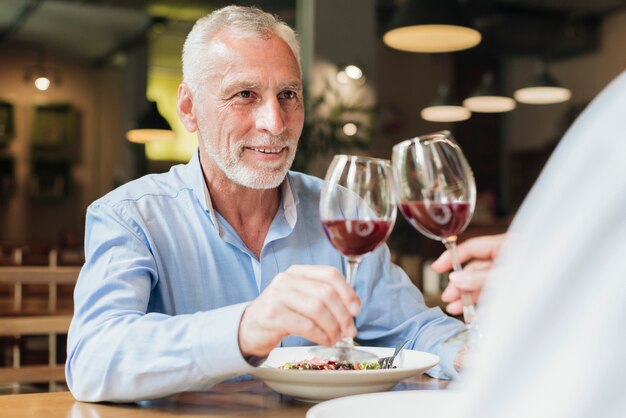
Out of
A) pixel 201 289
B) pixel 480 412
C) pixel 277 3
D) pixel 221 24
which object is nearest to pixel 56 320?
pixel 201 289

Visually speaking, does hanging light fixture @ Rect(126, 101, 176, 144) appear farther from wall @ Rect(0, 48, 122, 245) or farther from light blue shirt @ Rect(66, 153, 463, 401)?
light blue shirt @ Rect(66, 153, 463, 401)

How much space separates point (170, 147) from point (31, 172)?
1.44m

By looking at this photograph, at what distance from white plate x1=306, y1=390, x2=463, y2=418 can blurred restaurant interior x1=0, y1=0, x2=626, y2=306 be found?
5516 mm

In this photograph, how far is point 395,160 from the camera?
1129 mm

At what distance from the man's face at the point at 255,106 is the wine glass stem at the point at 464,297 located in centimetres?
71

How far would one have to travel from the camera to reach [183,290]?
169 centimetres

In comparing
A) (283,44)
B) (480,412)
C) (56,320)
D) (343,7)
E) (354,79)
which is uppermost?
(343,7)

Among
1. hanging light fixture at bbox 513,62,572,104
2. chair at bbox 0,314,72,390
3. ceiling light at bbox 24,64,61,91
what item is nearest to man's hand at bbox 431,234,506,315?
chair at bbox 0,314,72,390

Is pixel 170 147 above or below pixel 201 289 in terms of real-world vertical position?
above

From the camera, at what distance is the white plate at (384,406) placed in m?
0.94

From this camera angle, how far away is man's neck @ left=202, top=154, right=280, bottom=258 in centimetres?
185

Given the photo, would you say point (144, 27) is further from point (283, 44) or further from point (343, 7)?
point (283, 44)

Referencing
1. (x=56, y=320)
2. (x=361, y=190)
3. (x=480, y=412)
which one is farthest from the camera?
(x=56, y=320)

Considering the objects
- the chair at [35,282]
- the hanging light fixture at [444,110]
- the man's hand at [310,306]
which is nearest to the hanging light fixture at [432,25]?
the chair at [35,282]
